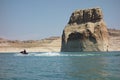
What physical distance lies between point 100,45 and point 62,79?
9192 cm

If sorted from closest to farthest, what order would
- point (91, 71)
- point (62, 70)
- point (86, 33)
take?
point (91, 71) → point (62, 70) → point (86, 33)

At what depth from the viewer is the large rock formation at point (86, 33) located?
114 meters

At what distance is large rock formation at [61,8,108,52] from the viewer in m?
114

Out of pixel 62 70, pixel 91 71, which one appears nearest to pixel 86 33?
pixel 62 70

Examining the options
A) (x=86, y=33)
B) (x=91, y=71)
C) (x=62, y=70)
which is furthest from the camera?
(x=86, y=33)

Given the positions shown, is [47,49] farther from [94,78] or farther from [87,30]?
[94,78]

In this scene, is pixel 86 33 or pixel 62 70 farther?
pixel 86 33

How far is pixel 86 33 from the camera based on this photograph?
116 m

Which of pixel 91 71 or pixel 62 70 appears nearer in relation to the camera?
pixel 91 71

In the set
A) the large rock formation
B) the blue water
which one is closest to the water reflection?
the blue water

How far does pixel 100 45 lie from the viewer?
11219 cm

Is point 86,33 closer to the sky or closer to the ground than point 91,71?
closer to the sky

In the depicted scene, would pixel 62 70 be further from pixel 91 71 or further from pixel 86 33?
pixel 86 33

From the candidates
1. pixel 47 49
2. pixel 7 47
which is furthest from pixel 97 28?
pixel 7 47
